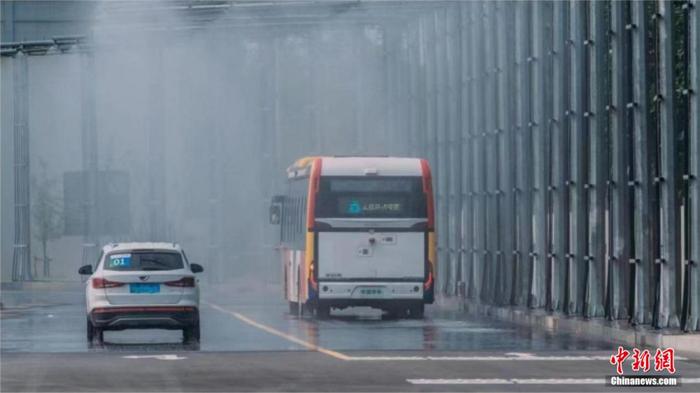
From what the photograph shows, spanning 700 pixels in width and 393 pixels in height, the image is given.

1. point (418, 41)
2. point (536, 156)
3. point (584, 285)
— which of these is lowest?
point (584, 285)

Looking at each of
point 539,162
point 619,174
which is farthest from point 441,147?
point 619,174

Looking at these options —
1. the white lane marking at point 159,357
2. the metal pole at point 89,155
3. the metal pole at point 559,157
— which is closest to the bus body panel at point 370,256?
the metal pole at point 559,157

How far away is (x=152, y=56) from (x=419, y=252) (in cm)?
3112

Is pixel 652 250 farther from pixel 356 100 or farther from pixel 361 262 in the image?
pixel 356 100

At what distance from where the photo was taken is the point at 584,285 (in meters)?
34.0

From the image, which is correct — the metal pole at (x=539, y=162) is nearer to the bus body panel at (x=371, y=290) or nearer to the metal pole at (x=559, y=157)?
the metal pole at (x=559, y=157)

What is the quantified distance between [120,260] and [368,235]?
970 centimetres

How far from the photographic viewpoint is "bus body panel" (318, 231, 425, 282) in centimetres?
3791

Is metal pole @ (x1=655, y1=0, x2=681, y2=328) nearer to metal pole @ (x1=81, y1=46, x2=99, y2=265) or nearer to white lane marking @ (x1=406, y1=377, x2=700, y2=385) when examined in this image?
white lane marking @ (x1=406, y1=377, x2=700, y2=385)

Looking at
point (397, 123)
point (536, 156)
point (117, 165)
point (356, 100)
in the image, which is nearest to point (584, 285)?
point (536, 156)

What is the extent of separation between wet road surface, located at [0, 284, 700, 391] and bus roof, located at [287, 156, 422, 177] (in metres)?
3.08

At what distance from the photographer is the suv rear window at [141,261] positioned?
2917 cm

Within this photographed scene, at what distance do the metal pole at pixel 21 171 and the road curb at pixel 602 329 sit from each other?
29.6 metres

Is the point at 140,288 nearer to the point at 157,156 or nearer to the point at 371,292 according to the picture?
the point at 371,292
